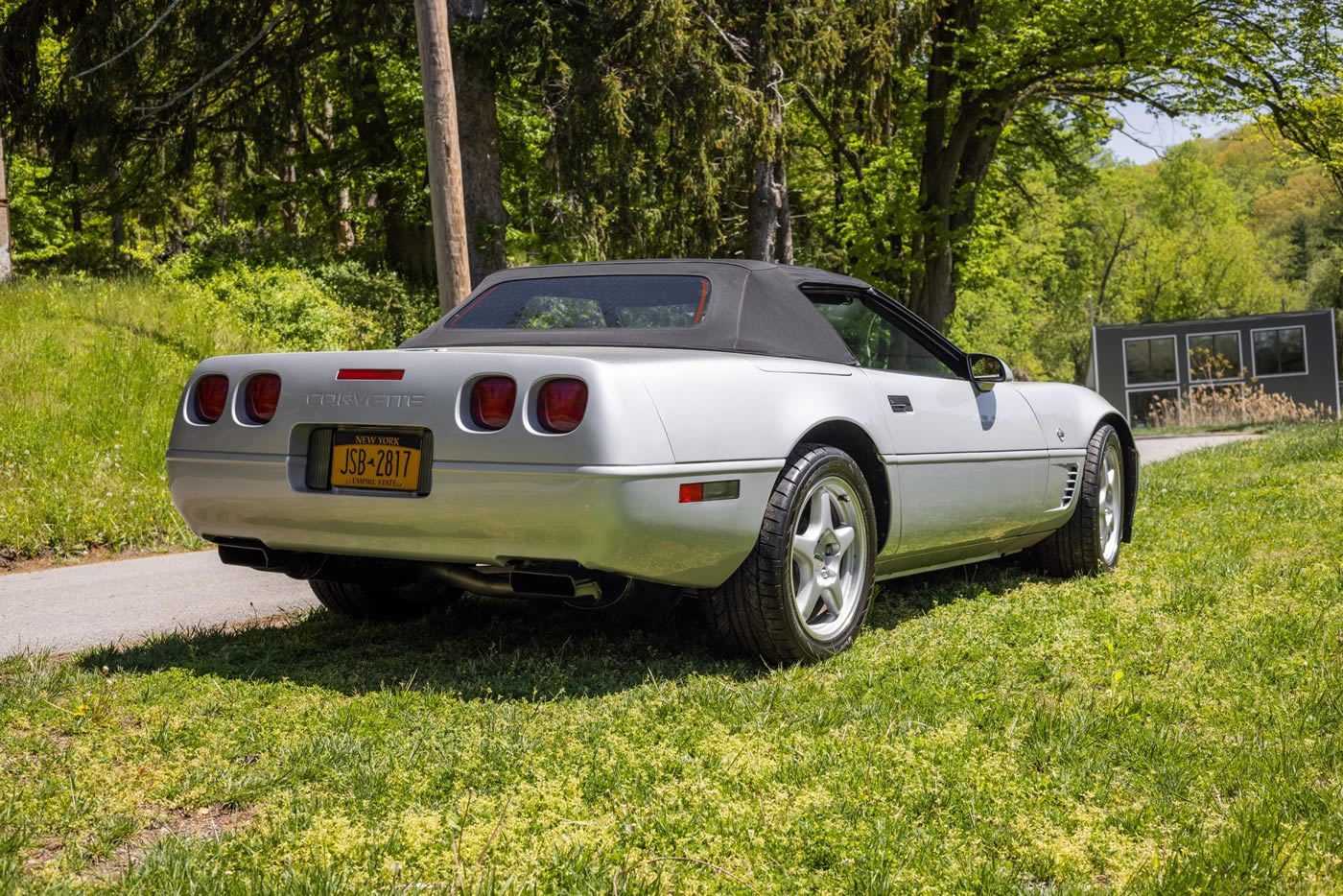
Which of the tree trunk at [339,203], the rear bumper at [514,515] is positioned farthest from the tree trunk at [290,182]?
the rear bumper at [514,515]

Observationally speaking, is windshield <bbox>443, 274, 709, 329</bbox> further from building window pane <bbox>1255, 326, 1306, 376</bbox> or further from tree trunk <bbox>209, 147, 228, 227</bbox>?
building window pane <bbox>1255, 326, 1306, 376</bbox>

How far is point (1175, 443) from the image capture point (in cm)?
1881

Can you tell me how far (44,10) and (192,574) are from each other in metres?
12.8

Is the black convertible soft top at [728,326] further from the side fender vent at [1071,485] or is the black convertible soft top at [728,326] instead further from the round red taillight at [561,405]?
the side fender vent at [1071,485]

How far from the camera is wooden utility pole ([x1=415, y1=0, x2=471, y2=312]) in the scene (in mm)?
9617

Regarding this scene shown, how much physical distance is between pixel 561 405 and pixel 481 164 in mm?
13647

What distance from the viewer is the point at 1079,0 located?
19.5 meters

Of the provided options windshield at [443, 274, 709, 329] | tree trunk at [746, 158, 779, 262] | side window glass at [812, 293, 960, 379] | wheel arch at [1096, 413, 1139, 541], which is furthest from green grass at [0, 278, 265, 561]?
tree trunk at [746, 158, 779, 262]

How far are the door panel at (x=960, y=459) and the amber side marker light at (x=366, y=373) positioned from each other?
1881 millimetres

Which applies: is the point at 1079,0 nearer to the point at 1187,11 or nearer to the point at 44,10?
the point at 1187,11

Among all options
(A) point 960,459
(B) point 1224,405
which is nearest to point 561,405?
(A) point 960,459

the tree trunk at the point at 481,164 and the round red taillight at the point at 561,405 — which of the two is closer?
the round red taillight at the point at 561,405

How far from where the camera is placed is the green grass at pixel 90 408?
834 cm

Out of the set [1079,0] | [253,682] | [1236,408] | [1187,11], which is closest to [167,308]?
[253,682]
